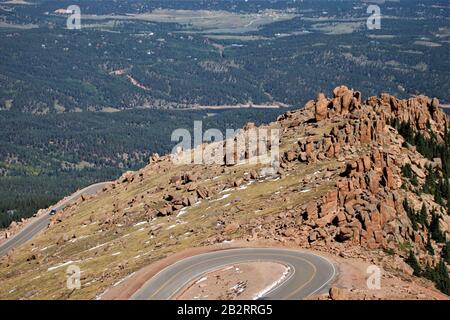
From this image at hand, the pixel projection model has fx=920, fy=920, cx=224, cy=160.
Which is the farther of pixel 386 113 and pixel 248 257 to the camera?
pixel 386 113

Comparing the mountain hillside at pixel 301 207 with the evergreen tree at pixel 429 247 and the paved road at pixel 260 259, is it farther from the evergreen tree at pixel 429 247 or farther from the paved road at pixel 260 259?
the paved road at pixel 260 259

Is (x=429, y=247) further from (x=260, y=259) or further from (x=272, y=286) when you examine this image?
(x=272, y=286)

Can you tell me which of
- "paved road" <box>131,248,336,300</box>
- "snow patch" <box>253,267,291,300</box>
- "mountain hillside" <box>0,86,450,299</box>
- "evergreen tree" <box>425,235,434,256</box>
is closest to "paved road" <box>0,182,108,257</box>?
"mountain hillside" <box>0,86,450,299</box>

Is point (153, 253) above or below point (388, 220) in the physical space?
below

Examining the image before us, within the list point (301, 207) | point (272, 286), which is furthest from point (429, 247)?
point (272, 286)

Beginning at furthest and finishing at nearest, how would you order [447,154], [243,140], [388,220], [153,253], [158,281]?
[243,140], [447,154], [153,253], [388,220], [158,281]
